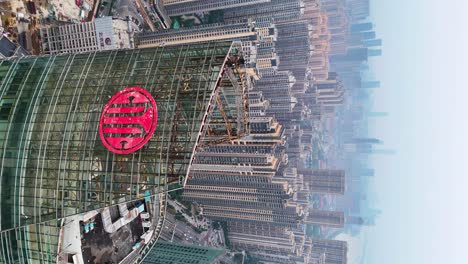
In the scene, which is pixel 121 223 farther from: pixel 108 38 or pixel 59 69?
pixel 108 38

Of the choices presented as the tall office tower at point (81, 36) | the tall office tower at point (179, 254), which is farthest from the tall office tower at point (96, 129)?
the tall office tower at point (81, 36)

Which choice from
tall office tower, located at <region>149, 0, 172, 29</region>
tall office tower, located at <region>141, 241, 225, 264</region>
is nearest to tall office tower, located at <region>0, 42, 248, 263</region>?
tall office tower, located at <region>141, 241, 225, 264</region>

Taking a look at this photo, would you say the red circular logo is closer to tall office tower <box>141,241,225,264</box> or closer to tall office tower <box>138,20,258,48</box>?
tall office tower <box>141,241,225,264</box>

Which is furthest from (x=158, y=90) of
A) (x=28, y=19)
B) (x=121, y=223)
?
(x=28, y=19)

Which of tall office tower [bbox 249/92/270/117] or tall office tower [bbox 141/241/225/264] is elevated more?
tall office tower [bbox 249/92/270/117]

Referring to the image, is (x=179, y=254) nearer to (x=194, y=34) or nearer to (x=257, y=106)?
(x=257, y=106)

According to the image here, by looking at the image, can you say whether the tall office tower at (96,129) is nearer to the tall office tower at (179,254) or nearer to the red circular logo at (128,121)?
the red circular logo at (128,121)
